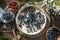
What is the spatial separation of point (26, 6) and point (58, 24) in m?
0.31

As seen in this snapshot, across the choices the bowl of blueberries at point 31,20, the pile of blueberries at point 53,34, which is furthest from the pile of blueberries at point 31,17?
the pile of blueberries at point 53,34

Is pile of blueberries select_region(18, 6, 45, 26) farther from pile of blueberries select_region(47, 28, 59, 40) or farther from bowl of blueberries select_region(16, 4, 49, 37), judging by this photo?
pile of blueberries select_region(47, 28, 59, 40)

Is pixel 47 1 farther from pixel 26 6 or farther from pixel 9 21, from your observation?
pixel 9 21

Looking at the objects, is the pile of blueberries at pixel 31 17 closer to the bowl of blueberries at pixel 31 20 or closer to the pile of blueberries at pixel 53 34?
the bowl of blueberries at pixel 31 20

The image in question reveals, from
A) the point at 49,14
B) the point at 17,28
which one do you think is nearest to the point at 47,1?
the point at 49,14

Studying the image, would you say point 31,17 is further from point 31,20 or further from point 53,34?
point 53,34

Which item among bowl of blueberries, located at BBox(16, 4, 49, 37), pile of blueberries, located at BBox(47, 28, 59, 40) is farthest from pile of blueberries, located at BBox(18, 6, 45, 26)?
pile of blueberries, located at BBox(47, 28, 59, 40)

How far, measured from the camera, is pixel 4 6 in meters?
2.45

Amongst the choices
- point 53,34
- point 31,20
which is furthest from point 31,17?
point 53,34

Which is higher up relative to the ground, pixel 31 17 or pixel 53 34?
pixel 31 17

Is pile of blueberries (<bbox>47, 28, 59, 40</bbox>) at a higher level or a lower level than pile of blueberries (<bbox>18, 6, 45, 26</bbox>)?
lower

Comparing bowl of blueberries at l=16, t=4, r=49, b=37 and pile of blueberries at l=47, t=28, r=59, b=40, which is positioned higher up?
bowl of blueberries at l=16, t=4, r=49, b=37

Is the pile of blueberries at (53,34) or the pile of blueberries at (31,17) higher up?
the pile of blueberries at (31,17)

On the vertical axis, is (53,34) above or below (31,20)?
below
